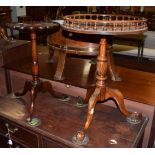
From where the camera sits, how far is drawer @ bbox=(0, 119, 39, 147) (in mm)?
1263

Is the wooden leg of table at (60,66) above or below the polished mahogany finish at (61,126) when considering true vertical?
above

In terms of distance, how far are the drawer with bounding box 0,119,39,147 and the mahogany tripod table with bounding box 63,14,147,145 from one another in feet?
0.92

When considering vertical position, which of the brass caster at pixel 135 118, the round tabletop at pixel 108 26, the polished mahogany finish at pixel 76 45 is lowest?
the brass caster at pixel 135 118

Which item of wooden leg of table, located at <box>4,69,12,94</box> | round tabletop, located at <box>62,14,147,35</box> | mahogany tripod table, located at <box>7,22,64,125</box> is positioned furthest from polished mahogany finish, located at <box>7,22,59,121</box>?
wooden leg of table, located at <box>4,69,12,94</box>

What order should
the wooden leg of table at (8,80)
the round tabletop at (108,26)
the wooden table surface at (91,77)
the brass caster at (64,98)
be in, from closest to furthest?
the round tabletop at (108,26), the wooden table surface at (91,77), the brass caster at (64,98), the wooden leg of table at (8,80)

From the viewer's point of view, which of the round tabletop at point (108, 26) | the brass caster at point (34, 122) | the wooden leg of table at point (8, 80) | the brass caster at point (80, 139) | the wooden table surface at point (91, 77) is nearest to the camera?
the round tabletop at point (108, 26)

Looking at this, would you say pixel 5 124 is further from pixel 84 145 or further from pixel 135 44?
pixel 135 44

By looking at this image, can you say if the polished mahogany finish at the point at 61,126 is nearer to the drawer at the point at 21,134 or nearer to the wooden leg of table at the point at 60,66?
the drawer at the point at 21,134

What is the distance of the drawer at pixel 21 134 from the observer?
1263 mm

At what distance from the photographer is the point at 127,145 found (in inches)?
43.6

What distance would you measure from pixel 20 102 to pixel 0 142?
1.05 ft

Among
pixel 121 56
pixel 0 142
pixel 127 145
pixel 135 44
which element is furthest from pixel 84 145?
pixel 135 44

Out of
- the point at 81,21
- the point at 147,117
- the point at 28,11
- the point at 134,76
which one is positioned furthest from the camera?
the point at 28,11

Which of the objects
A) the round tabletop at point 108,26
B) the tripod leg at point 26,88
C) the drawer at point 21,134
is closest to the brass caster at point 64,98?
the tripod leg at point 26,88
